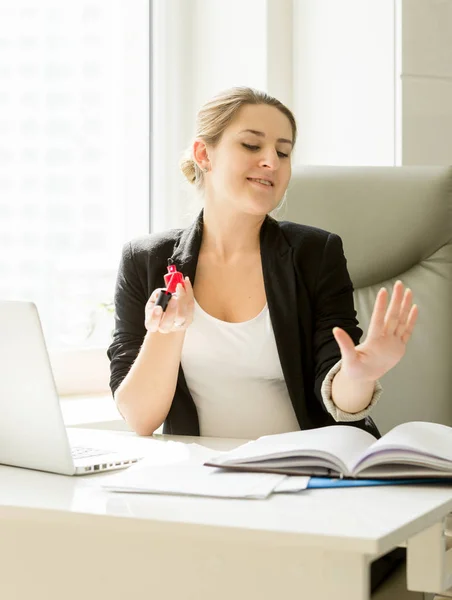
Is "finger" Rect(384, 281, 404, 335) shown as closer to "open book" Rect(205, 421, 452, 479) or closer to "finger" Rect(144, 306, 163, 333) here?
"open book" Rect(205, 421, 452, 479)

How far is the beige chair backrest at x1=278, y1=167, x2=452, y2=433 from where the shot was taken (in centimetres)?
196

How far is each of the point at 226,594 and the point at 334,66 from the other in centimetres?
204

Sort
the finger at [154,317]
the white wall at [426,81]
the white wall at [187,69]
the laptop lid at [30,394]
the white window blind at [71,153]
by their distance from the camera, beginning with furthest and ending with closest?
the white wall at [187,69] < the white window blind at [71,153] < the white wall at [426,81] < the finger at [154,317] < the laptop lid at [30,394]

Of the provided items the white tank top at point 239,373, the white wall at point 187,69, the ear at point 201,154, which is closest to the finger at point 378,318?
the white tank top at point 239,373

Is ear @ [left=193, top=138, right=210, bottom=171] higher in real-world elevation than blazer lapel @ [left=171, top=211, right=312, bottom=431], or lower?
higher

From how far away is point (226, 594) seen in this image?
923mm

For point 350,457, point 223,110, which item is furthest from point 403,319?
point 223,110

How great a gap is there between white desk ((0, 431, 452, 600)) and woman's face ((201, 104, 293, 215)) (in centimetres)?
85

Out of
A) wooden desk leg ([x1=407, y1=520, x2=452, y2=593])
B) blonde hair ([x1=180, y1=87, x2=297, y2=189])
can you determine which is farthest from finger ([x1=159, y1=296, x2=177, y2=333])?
wooden desk leg ([x1=407, y1=520, x2=452, y2=593])

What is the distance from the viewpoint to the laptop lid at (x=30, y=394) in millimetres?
1155

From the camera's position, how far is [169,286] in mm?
1585

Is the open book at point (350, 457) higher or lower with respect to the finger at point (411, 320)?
lower

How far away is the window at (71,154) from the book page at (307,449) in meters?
1.58

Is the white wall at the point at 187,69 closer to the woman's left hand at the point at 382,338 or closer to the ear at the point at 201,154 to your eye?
the ear at the point at 201,154
